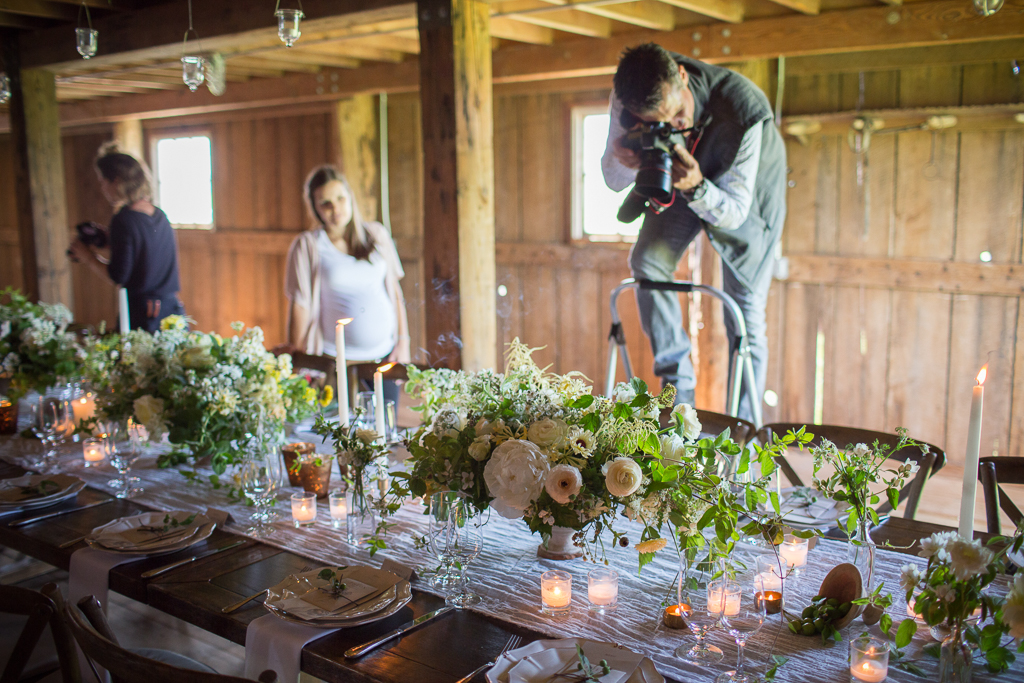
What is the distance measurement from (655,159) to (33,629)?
277 centimetres

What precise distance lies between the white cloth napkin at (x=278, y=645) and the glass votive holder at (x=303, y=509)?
0.51 m

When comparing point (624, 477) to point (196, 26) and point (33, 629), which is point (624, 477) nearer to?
point (33, 629)

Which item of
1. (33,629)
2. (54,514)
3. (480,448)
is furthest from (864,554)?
(54,514)

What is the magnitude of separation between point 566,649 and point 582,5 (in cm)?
279

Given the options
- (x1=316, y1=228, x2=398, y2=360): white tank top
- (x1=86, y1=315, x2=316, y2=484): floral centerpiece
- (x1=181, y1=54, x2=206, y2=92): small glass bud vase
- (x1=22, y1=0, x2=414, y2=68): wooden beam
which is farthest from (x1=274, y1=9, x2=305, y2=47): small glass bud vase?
(x1=316, y1=228, x2=398, y2=360): white tank top

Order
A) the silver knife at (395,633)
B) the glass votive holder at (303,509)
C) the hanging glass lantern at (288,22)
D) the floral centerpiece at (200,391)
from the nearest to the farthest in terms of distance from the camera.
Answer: the silver knife at (395,633), the glass votive holder at (303,509), the floral centerpiece at (200,391), the hanging glass lantern at (288,22)

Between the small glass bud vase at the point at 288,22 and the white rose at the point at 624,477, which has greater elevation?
the small glass bud vase at the point at 288,22

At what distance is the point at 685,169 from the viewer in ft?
11.4

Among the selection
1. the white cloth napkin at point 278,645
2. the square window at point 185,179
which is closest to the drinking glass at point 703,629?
the white cloth napkin at point 278,645

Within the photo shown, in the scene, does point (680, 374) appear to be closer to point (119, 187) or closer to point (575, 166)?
point (575, 166)

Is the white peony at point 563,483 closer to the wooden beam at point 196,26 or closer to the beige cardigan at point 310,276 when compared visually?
the wooden beam at point 196,26

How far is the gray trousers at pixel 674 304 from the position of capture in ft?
12.3

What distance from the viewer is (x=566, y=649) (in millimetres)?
1390

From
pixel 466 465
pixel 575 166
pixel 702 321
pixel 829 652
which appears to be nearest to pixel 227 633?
pixel 466 465
